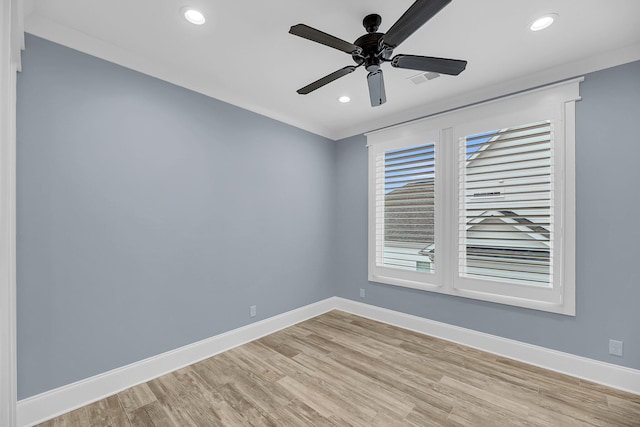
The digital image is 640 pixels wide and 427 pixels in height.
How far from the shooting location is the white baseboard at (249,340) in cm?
197

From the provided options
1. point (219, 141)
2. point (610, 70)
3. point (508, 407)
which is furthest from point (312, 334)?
point (610, 70)

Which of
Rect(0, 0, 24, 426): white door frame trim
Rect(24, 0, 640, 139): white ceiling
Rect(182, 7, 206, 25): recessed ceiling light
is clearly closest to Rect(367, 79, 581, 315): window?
Rect(24, 0, 640, 139): white ceiling

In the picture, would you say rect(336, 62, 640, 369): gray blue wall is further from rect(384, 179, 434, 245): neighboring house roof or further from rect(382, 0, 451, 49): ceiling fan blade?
rect(382, 0, 451, 49): ceiling fan blade

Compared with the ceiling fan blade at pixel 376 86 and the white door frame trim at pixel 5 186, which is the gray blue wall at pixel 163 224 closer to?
the white door frame trim at pixel 5 186

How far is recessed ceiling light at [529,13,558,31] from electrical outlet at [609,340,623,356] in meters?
2.59

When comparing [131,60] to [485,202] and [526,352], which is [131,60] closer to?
[485,202]

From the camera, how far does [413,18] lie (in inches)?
57.7

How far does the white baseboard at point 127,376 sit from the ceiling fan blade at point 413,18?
10.1 ft

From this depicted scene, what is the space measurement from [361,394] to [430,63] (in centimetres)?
254

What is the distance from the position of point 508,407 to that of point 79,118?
392 cm

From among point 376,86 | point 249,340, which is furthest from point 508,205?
point 249,340

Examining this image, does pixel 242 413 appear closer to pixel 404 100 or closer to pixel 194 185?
pixel 194 185

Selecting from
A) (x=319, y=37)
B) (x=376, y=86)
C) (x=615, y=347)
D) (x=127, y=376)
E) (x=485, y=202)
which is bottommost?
(x=127, y=376)

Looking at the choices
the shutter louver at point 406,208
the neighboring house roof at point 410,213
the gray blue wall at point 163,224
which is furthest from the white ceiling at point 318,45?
the neighboring house roof at point 410,213
